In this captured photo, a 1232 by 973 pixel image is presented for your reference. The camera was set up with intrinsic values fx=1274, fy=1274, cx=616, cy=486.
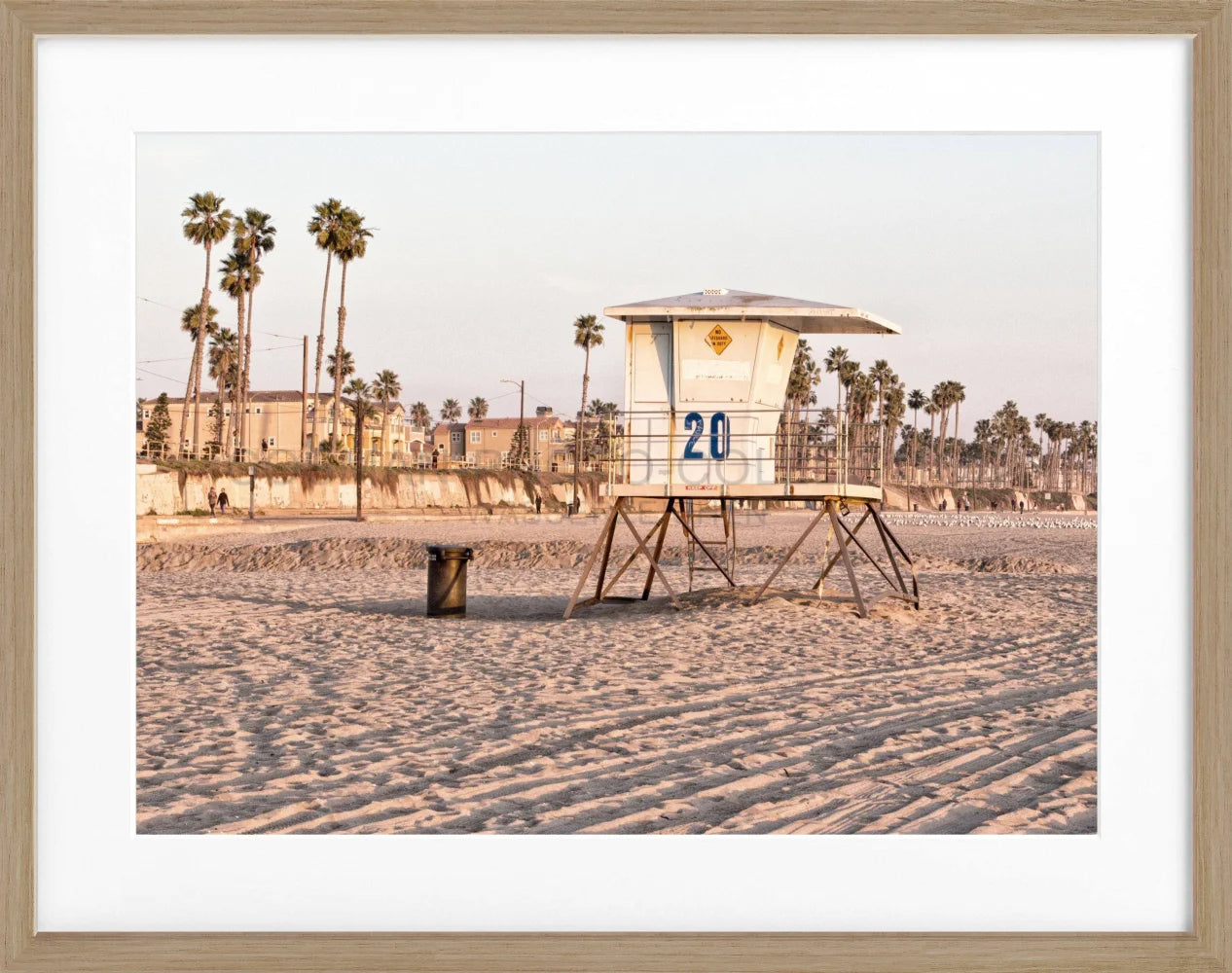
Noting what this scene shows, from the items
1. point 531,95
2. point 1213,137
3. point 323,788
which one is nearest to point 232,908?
point 323,788

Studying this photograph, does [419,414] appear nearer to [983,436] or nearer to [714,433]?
[983,436]

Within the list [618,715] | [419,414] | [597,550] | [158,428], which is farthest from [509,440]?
[618,715]

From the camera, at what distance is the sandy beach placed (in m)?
6.49

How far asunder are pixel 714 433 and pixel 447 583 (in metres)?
3.85

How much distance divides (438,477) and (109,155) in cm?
5889

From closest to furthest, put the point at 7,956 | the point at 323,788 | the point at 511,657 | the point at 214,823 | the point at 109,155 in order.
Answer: the point at 7,956 → the point at 109,155 → the point at 214,823 → the point at 323,788 → the point at 511,657

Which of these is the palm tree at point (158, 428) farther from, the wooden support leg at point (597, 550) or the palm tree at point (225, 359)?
the wooden support leg at point (597, 550)

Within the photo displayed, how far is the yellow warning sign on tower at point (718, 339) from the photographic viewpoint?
14555 millimetres

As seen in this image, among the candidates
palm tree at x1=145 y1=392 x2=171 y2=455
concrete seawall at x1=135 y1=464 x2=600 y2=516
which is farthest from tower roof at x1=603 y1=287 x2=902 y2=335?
palm tree at x1=145 y1=392 x2=171 y2=455

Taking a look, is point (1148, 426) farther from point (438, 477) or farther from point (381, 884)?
point (438, 477)

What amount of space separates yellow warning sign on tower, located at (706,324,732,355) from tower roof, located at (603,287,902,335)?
155mm

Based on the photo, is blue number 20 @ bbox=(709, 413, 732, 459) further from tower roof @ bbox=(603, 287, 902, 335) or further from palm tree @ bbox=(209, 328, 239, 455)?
palm tree @ bbox=(209, 328, 239, 455)

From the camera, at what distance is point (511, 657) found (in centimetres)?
1207

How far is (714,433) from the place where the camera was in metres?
14.6
